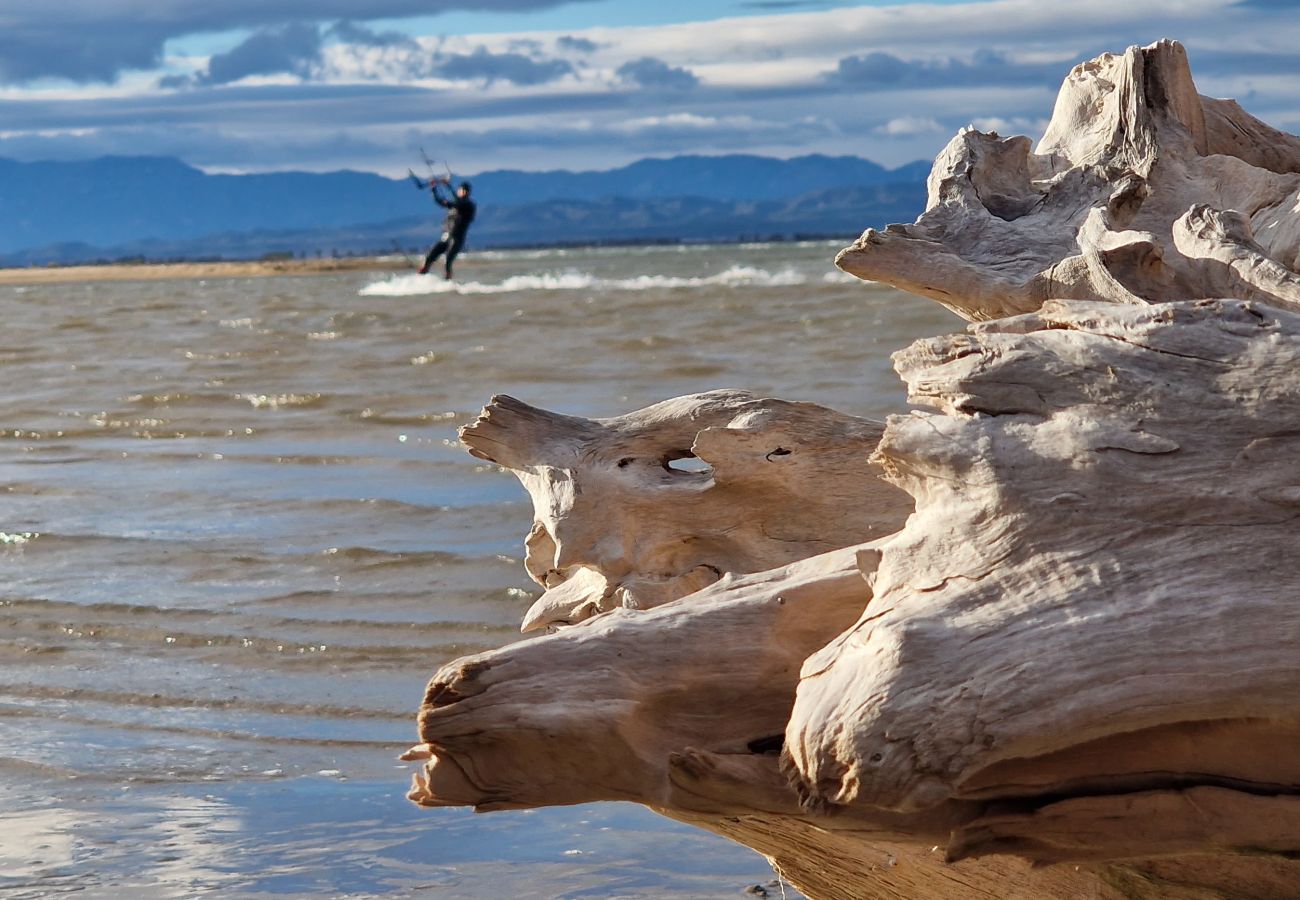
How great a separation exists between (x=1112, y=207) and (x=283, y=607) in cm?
411

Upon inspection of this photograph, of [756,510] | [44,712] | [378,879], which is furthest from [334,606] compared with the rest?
[756,510]

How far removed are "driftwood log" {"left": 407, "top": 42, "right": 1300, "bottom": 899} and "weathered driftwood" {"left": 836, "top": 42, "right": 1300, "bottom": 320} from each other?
0.04m

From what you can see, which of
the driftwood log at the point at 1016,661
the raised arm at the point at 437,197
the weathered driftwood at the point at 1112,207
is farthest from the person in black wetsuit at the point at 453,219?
the driftwood log at the point at 1016,661

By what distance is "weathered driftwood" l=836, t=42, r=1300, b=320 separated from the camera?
10.6 ft

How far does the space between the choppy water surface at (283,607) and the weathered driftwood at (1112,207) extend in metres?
1.48

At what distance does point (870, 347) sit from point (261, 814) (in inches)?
439

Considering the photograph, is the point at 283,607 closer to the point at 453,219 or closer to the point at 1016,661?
the point at 1016,661

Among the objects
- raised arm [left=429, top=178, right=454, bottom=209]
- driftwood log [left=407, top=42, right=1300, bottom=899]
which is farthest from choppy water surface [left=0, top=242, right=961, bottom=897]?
raised arm [left=429, top=178, right=454, bottom=209]

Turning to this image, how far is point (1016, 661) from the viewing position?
7.41 ft

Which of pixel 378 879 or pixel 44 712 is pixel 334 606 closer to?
pixel 44 712

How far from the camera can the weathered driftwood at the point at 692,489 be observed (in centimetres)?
347

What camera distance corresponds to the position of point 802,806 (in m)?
2.35

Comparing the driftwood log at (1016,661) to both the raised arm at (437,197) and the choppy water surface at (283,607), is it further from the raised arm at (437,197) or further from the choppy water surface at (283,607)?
the raised arm at (437,197)

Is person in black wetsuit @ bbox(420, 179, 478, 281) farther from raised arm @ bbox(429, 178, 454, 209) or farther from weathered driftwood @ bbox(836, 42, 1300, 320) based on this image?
A: weathered driftwood @ bbox(836, 42, 1300, 320)
